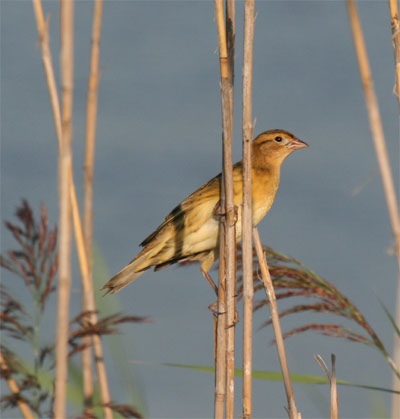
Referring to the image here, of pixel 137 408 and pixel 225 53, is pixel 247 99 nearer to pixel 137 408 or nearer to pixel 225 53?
pixel 225 53

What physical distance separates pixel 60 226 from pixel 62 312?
0.27 metres

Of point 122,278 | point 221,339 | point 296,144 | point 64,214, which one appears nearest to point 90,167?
point 122,278

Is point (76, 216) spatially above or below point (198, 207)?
below

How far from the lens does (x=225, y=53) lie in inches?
125

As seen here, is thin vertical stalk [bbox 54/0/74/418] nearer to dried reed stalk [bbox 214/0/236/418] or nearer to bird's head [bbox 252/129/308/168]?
dried reed stalk [bbox 214/0/236/418]

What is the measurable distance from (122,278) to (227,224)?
1787 mm

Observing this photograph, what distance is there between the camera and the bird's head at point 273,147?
17.2ft

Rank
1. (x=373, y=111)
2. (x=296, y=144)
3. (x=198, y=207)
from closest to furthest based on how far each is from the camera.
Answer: (x=373, y=111), (x=198, y=207), (x=296, y=144)

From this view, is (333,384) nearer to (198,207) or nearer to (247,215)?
(247,215)


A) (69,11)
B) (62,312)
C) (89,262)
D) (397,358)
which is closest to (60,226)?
(62,312)

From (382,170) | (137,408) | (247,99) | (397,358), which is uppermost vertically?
(247,99)

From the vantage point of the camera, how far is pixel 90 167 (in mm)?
4027

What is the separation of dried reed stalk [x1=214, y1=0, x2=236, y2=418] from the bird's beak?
2294mm

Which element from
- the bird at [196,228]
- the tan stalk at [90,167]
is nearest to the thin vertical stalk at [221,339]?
the tan stalk at [90,167]
